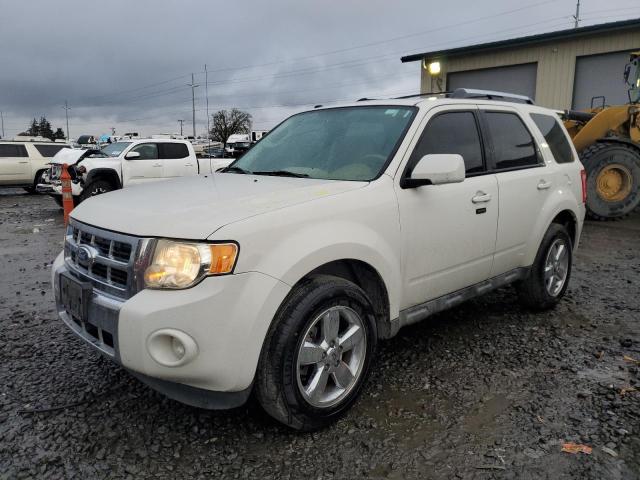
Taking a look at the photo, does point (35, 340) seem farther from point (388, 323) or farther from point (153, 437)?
point (388, 323)

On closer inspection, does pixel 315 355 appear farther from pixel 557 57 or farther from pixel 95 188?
pixel 557 57

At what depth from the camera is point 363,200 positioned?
2.88 metres

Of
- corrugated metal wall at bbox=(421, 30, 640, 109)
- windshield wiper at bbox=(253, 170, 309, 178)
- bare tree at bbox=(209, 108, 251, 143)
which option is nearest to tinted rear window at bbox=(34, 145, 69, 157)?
corrugated metal wall at bbox=(421, 30, 640, 109)

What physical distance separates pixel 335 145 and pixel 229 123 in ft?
270

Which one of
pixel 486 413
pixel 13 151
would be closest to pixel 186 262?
pixel 486 413

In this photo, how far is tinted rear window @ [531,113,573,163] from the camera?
14.9ft

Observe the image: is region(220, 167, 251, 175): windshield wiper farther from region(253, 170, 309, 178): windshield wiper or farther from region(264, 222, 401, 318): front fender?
region(264, 222, 401, 318): front fender

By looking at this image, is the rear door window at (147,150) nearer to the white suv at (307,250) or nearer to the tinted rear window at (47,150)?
the tinted rear window at (47,150)

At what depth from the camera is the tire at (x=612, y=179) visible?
9461mm

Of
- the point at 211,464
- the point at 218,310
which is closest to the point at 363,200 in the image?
the point at 218,310

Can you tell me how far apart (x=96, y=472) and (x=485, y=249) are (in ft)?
9.07

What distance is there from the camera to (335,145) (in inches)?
140

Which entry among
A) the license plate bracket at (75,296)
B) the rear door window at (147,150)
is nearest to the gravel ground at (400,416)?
the license plate bracket at (75,296)

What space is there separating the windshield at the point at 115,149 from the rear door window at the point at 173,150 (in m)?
0.79
